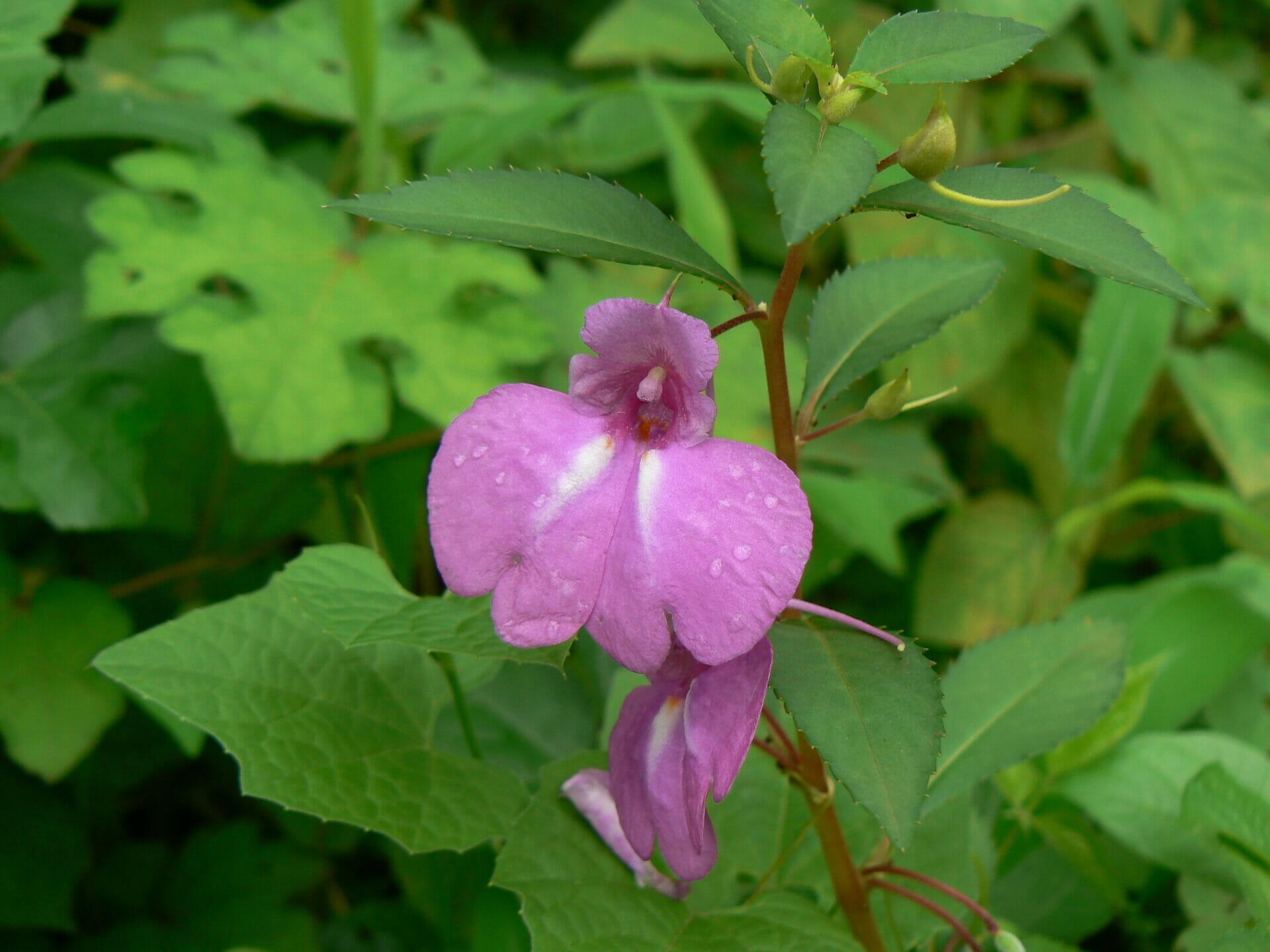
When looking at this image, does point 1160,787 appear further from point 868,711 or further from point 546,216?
point 546,216

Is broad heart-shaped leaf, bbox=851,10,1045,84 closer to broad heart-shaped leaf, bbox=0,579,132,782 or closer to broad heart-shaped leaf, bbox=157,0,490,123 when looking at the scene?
broad heart-shaped leaf, bbox=0,579,132,782

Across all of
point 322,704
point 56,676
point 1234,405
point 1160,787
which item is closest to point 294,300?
point 56,676

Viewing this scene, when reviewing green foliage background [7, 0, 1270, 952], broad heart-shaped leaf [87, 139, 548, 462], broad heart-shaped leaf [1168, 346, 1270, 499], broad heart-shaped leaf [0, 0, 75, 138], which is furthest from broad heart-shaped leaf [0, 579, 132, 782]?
broad heart-shaped leaf [1168, 346, 1270, 499]

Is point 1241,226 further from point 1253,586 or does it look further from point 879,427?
point 1253,586

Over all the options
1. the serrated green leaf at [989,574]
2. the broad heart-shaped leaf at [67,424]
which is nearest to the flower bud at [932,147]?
the broad heart-shaped leaf at [67,424]

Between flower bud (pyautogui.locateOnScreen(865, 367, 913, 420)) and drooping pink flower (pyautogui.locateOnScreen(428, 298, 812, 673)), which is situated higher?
flower bud (pyautogui.locateOnScreen(865, 367, 913, 420))

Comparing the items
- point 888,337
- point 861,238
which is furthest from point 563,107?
point 888,337
